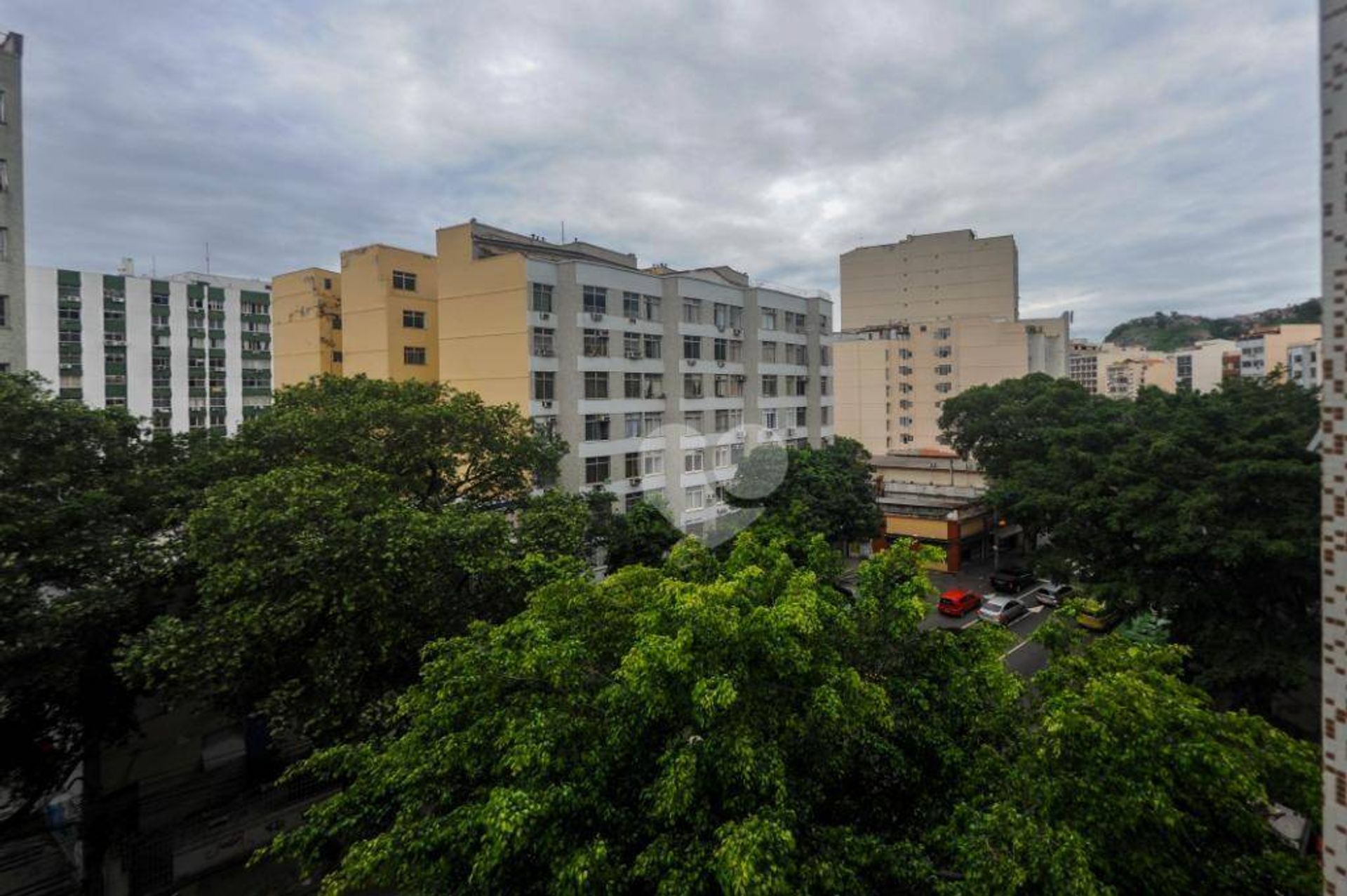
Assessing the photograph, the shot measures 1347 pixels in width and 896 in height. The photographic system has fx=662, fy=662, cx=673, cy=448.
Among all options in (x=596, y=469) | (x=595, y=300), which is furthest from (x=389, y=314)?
(x=596, y=469)

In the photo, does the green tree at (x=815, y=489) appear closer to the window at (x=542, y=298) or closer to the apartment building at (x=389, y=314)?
the window at (x=542, y=298)

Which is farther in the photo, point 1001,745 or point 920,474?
point 920,474

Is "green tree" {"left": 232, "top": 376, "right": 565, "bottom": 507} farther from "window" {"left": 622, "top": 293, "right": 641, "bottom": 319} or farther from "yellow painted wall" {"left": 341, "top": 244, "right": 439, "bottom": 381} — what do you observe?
"yellow painted wall" {"left": 341, "top": 244, "right": 439, "bottom": 381}

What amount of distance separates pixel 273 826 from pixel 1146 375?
104m

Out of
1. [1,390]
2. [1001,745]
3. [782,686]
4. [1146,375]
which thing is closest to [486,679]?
[782,686]

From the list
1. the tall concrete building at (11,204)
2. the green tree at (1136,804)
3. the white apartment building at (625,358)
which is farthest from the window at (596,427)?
the green tree at (1136,804)

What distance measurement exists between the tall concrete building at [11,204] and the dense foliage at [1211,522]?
28.5 meters

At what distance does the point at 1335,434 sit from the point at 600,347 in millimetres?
22815

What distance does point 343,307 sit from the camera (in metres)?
29.4

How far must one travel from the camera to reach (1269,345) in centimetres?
6919

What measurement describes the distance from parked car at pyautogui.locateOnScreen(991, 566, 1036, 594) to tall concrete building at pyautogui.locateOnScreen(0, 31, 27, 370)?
112 feet

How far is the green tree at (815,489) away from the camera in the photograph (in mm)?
25719

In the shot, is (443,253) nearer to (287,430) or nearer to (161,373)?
(287,430)

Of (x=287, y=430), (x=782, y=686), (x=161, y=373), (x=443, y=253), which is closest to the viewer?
(x=782, y=686)
